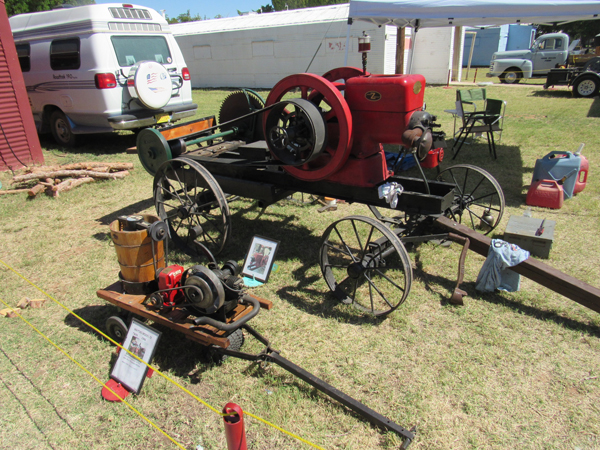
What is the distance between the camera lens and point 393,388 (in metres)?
2.54

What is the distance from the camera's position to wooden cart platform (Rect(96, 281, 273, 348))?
2484mm

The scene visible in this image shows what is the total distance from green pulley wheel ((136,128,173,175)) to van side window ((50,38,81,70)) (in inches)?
186

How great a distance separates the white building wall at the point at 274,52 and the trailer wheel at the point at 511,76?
544 cm

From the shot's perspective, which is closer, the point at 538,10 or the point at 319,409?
the point at 319,409

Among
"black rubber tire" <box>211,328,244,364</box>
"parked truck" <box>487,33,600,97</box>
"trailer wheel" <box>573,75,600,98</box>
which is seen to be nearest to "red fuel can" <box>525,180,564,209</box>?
"black rubber tire" <box>211,328,244,364</box>

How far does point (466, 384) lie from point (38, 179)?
6867 millimetres

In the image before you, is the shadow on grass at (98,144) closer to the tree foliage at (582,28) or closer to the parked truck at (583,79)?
the parked truck at (583,79)

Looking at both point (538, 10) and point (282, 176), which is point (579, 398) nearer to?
point (282, 176)

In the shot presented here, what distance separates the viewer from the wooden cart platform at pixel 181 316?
248 centimetres

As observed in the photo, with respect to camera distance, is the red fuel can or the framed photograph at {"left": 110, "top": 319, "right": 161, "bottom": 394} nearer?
the framed photograph at {"left": 110, "top": 319, "right": 161, "bottom": 394}

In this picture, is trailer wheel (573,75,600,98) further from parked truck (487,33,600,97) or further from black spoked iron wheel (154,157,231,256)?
black spoked iron wheel (154,157,231,256)

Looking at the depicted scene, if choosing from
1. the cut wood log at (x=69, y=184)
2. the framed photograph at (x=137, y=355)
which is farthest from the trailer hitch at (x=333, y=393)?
the cut wood log at (x=69, y=184)

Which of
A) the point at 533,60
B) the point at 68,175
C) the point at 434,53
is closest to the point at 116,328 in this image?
the point at 68,175

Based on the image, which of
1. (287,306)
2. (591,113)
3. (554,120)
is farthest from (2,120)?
(591,113)
